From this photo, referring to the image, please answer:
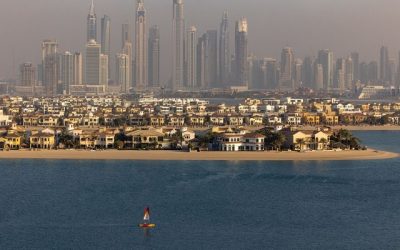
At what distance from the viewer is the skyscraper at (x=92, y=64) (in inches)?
5271

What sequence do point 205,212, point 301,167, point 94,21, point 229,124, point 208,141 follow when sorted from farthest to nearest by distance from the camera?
point 94,21 < point 229,124 < point 208,141 < point 301,167 < point 205,212

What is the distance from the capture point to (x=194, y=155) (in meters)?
34.6

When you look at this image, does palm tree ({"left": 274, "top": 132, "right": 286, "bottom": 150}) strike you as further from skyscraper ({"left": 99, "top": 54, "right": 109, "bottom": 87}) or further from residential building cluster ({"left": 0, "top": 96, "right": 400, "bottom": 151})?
skyscraper ({"left": 99, "top": 54, "right": 109, "bottom": 87})

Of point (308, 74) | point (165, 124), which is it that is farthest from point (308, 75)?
point (165, 124)

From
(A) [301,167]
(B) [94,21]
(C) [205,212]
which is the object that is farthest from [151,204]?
(B) [94,21]

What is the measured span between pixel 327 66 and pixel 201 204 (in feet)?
458

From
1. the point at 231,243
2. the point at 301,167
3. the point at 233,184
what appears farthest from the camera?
the point at 301,167

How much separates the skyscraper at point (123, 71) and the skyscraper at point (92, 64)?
1123 centimetres

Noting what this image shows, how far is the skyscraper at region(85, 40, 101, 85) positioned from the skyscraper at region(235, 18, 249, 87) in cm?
2515

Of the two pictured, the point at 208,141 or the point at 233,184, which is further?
the point at 208,141

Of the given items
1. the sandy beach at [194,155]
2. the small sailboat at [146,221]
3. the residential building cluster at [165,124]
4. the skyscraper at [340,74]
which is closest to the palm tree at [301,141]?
the residential building cluster at [165,124]

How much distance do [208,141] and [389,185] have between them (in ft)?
37.1

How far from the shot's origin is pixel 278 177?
28719 millimetres

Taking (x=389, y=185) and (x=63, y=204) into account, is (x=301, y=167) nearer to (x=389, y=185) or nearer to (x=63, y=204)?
(x=389, y=185)
